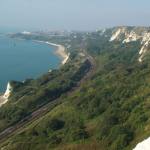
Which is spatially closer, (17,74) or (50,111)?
(50,111)

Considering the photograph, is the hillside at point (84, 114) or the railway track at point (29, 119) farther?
the railway track at point (29, 119)

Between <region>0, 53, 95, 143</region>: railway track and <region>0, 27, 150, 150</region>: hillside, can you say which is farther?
<region>0, 53, 95, 143</region>: railway track

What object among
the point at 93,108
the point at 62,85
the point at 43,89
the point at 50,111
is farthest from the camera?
the point at 62,85

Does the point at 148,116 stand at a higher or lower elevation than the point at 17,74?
higher

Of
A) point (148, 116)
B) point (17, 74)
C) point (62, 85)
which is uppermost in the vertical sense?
point (148, 116)

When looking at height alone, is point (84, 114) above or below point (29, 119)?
above

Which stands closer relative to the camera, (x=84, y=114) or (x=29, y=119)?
Answer: (x=84, y=114)

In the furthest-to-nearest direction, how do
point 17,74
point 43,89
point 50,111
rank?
point 17,74 → point 43,89 → point 50,111

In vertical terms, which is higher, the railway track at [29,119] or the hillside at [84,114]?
the hillside at [84,114]

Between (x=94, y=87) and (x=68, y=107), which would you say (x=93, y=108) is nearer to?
(x=68, y=107)

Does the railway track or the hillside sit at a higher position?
the hillside

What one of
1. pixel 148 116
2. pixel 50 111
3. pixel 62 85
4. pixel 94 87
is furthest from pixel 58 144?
pixel 62 85
